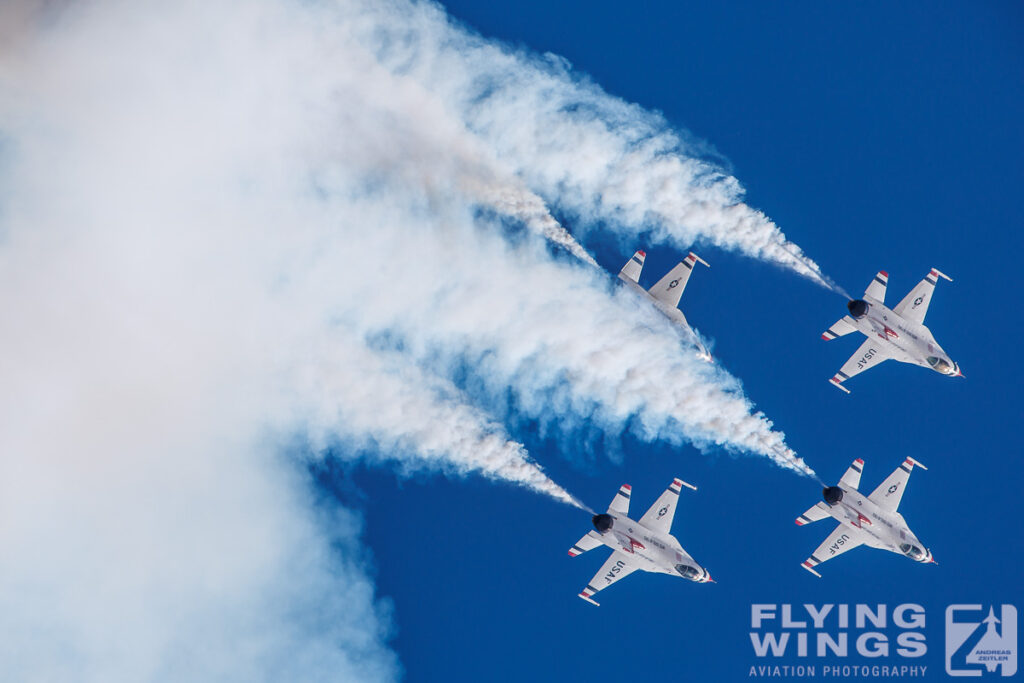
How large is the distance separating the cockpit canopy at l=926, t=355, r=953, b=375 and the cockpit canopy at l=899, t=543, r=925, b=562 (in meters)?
5.62

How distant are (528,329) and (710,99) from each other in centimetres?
959

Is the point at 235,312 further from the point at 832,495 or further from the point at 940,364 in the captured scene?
the point at 940,364

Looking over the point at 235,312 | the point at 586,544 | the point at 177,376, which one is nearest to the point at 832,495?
the point at 586,544

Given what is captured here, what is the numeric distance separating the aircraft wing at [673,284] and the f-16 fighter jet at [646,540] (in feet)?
19.1

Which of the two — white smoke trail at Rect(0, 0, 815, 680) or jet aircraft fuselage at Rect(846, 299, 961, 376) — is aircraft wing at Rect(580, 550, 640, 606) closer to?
white smoke trail at Rect(0, 0, 815, 680)

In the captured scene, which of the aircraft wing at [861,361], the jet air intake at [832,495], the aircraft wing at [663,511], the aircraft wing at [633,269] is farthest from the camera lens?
the aircraft wing at [861,361]

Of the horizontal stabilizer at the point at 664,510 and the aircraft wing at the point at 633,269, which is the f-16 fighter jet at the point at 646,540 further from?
the aircraft wing at the point at 633,269

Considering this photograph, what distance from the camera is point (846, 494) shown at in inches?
1666

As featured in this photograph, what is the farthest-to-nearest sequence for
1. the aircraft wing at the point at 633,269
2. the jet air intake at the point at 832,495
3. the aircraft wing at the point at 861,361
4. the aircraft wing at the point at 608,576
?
1. the aircraft wing at the point at 608,576
2. the aircraft wing at the point at 861,361
3. the jet air intake at the point at 832,495
4. the aircraft wing at the point at 633,269

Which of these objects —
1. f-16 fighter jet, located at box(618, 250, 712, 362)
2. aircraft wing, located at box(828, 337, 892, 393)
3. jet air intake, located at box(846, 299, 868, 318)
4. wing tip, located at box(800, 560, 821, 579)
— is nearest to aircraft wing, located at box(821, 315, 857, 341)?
jet air intake, located at box(846, 299, 868, 318)

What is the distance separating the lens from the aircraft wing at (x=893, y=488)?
42844 millimetres

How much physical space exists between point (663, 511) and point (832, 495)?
17.4 feet

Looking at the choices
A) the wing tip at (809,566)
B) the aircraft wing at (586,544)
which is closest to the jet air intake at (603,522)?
the aircraft wing at (586,544)

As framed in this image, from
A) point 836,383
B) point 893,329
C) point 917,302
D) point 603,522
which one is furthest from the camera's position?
point 836,383
